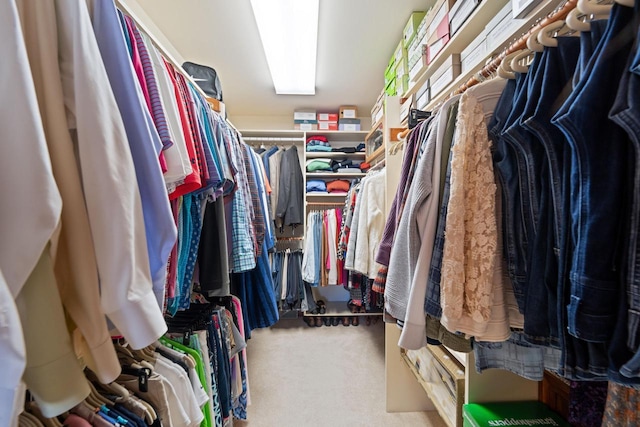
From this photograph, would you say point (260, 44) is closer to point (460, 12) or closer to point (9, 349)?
point (460, 12)

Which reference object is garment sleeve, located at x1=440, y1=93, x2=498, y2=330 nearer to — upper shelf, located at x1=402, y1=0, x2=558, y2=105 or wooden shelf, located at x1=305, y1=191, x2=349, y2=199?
upper shelf, located at x1=402, y1=0, x2=558, y2=105

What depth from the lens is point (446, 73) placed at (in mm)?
1077

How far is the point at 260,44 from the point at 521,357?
2086mm

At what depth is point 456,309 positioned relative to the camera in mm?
539

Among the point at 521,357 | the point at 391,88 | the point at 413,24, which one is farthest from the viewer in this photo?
the point at 391,88

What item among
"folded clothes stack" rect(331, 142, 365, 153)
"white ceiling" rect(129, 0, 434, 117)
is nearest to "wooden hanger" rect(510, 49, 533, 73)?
"white ceiling" rect(129, 0, 434, 117)

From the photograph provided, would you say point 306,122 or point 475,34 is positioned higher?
point 306,122

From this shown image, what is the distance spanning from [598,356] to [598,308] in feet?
0.32

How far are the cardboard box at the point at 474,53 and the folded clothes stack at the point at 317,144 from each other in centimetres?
170

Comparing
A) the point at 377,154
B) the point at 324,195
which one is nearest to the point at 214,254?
the point at 377,154

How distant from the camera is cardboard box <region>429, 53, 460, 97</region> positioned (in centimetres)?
105

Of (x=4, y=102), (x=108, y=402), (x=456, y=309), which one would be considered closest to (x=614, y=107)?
(x=456, y=309)

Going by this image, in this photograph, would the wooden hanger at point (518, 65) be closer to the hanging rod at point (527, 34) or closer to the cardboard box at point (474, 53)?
the hanging rod at point (527, 34)

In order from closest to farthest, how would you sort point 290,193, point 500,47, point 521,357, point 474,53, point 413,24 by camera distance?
point 521,357 < point 500,47 < point 474,53 < point 413,24 < point 290,193
